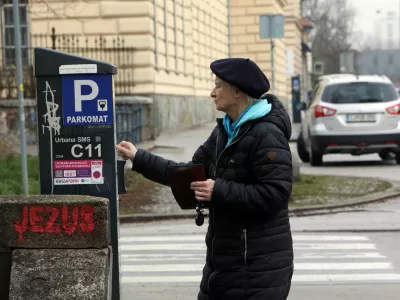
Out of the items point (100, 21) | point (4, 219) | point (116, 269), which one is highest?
point (100, 21)

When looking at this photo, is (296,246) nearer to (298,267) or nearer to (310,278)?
(298,267)

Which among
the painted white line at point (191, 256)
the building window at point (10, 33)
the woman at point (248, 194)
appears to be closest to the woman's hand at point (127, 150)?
the woman at point (248, 194)

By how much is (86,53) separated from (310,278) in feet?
52.4

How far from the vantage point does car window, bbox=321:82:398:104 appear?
1883cm

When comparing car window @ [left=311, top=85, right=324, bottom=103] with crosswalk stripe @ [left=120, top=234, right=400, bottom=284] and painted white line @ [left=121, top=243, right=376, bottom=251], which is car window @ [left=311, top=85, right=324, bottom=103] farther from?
painted white line @ [left=121, top=243, right=376, bottom=251]

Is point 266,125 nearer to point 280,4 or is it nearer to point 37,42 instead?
point 37,42

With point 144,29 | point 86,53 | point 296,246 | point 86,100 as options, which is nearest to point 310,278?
point 296,246

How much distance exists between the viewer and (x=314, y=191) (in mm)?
14391

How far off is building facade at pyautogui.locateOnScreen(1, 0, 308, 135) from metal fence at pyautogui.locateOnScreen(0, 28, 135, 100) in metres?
0.02

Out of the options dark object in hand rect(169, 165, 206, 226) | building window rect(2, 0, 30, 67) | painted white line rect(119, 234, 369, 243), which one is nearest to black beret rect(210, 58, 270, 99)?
dark object in hand rect(169, 165, 206, 226)

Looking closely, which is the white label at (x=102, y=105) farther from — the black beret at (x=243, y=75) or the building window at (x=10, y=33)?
the building window at (x=10, y=33)

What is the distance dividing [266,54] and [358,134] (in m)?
25.2

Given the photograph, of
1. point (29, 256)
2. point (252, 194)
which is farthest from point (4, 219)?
point (252, 194)

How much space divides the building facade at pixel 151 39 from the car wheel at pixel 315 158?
17.9 feet
